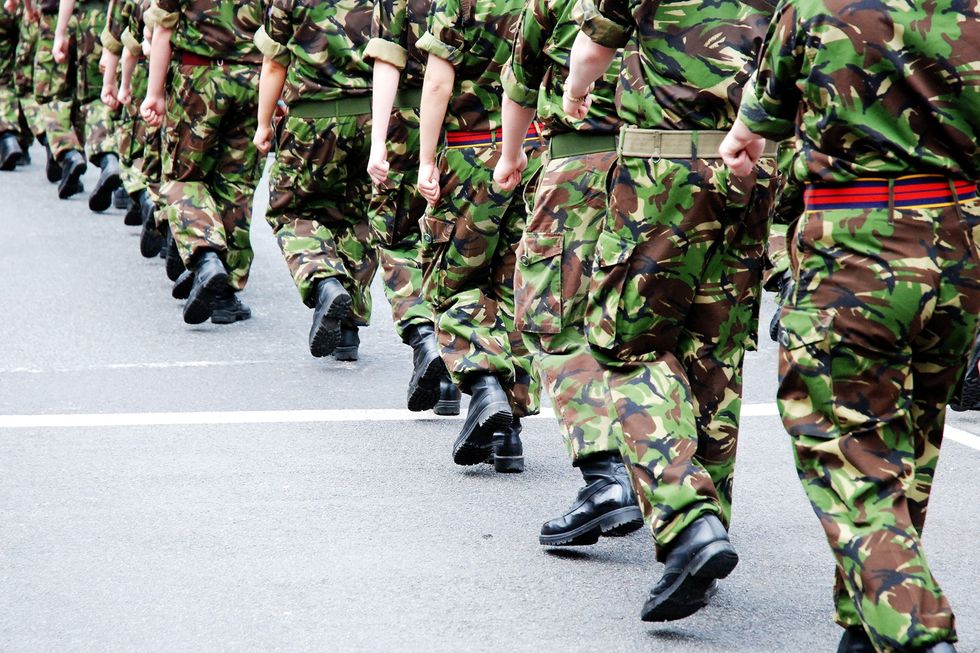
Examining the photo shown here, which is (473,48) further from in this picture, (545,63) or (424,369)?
(424,369)

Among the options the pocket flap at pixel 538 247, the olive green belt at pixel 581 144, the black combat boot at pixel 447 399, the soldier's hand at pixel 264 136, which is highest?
the olive green belt at pixel 581 144

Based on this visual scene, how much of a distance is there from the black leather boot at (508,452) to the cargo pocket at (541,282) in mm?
1057

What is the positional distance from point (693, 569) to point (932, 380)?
77 cm

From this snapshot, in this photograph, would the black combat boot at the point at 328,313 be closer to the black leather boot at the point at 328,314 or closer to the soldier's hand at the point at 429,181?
the black leather boot at the point at 328,314

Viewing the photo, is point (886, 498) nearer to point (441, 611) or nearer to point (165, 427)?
point (441, 611)

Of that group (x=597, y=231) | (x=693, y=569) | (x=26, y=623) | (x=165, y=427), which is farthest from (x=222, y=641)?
(x=165, y=427)

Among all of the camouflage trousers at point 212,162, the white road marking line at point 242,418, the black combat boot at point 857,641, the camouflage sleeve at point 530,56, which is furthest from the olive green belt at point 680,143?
the camouflage trousers at point 212,162

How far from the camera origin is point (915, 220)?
3.48 meters

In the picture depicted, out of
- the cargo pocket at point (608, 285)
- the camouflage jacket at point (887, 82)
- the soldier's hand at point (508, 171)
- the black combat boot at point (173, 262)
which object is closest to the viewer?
the camouflage jacket at point (887, 82)

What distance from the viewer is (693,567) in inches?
156

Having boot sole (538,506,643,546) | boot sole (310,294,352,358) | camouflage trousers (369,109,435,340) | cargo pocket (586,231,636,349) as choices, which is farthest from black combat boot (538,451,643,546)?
boot sole (310,294,352,358)

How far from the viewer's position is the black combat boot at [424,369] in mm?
6410

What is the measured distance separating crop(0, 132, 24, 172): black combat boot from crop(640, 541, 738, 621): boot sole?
1201cm

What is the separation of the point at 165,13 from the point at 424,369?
3.06m
